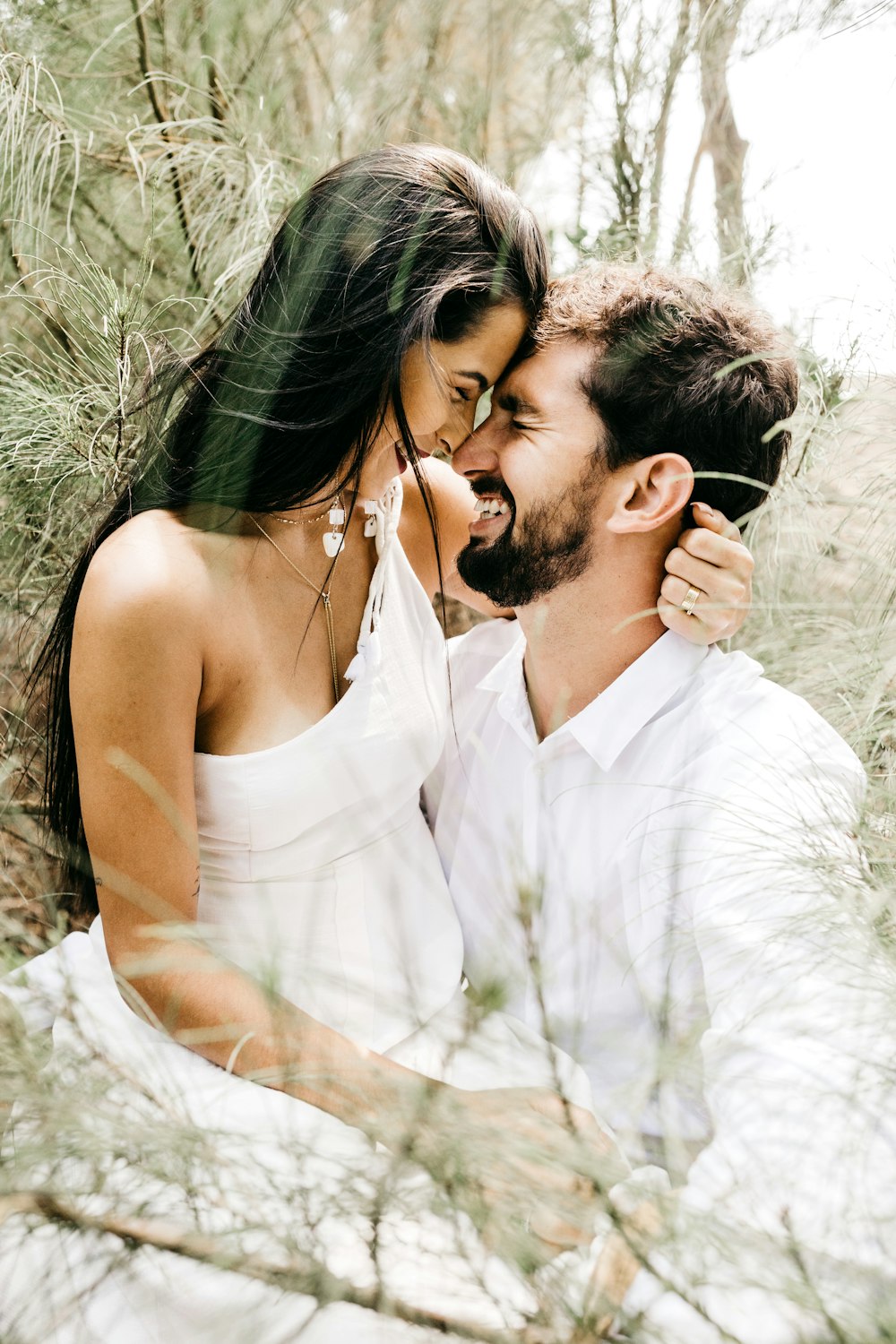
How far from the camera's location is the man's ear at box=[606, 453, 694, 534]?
1631 millimetres

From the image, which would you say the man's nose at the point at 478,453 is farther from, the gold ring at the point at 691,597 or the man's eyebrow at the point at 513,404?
the gold ring at the point at 691,597

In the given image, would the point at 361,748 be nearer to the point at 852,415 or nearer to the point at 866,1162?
the point at 852,415

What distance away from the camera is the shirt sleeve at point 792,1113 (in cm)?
65

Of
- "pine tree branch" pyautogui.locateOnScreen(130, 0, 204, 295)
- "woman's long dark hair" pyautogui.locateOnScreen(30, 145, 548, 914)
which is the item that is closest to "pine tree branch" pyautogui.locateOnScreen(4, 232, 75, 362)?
"pine tree branch" pyautogui.locateOnScreen(130, 0, 204, 295)

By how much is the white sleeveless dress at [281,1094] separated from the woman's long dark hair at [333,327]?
283 mm

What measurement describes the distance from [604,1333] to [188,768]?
0.88 metres

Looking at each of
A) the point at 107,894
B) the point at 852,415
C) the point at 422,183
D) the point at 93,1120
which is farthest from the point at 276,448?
the point at 93,1120

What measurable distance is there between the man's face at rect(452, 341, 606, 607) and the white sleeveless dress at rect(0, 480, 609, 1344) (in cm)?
20

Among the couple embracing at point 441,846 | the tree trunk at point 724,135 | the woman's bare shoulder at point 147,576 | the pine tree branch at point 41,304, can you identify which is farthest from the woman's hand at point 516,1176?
the tree trunk at point 724,135

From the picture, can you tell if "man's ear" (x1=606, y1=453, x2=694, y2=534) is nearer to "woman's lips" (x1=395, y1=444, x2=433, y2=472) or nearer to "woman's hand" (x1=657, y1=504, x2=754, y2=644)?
"woman's hand" (x1=657, y1=504, x2=754, y2=644)

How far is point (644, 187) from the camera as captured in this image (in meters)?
2.19

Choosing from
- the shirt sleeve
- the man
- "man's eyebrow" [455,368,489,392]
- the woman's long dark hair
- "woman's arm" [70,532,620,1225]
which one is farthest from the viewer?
"man's eyebrow" [455,368,489,392]

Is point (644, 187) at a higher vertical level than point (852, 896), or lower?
higher

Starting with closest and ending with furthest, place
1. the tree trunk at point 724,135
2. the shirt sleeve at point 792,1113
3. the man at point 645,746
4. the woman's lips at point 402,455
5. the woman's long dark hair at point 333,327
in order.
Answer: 1. the shirt sleeve at point 792,1113
2. the man at point 645,746
3. the woman's long dark hair at point 333,327
4. the woman's lips at point 402,455
5. the tree trunk at point 724,135
